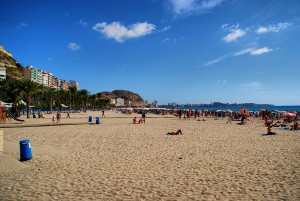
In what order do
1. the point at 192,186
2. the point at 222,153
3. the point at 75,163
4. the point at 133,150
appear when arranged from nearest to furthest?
the point at 192,186, the point at 75,163, the point at 222,153, the point at 133,150

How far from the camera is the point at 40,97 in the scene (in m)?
86.2

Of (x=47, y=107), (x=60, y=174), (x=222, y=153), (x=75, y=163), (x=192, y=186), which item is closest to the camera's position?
(x=192, y=186)

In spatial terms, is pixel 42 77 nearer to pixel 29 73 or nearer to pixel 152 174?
pixel 29 73

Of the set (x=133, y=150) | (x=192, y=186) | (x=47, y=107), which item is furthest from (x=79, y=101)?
(x=192, y=186)

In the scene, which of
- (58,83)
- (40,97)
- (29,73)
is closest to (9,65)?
(29,73)

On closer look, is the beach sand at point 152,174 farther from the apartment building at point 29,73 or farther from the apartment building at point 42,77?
the apartment building at point 29,73

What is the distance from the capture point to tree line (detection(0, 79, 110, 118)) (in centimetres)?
4038

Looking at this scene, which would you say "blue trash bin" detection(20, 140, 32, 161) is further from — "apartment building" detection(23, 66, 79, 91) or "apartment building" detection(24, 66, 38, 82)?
"apartment building" detection(24, 66, 38, 82)

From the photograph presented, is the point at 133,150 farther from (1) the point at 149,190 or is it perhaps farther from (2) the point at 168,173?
(1) the point at 149,190

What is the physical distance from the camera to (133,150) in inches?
468

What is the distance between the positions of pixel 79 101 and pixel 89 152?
86253mm

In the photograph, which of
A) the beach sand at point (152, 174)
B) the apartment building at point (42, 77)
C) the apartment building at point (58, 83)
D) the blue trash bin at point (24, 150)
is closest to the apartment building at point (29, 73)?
the apartment building at point (42, 77)

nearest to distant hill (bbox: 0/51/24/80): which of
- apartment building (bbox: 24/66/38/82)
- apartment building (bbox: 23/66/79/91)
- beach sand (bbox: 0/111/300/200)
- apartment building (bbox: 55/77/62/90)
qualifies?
apartment building (bbox: 24/66/38/82)

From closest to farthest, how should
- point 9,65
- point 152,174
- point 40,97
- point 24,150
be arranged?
point 152,174, point 24,150, point 40,97, point 9,65
